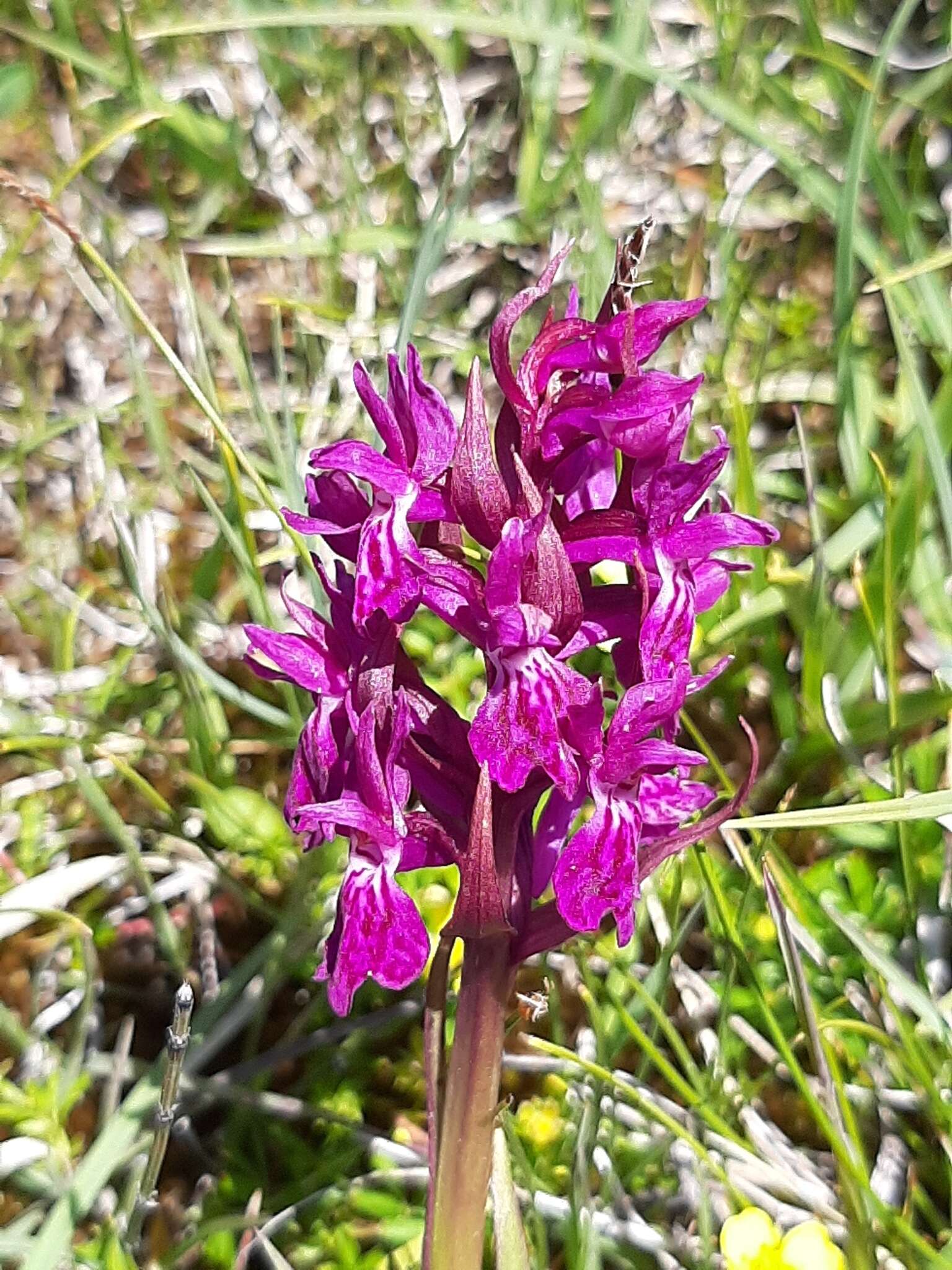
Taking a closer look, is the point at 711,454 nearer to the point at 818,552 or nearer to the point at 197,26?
the point at 818,552

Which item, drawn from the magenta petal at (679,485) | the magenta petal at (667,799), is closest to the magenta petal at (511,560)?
the magenta petal at (679,485)

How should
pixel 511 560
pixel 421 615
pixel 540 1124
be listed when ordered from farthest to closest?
pixel 421 615
pixel 540 1124
pixel 511 560

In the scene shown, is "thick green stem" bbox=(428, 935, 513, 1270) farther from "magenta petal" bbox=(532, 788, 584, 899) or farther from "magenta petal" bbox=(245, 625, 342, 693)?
"magenta petal" bbox=(245, 625, 342, 693)

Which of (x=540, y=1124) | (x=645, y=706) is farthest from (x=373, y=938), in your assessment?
(x=540, y=1124)

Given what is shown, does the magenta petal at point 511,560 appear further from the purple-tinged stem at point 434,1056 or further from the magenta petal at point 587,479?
the purple-tinged stem at point 434,1056

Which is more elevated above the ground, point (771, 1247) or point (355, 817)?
point (355, 817)

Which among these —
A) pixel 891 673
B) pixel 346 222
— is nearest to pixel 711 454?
pixel 891 673

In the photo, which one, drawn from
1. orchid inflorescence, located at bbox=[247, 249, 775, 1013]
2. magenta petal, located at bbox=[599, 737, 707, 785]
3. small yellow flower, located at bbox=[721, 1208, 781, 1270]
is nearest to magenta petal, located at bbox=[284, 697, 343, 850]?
orchid inflorescence, located at bbox=[247, 249, 775, 1013]

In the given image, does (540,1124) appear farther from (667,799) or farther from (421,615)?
(421,615)
